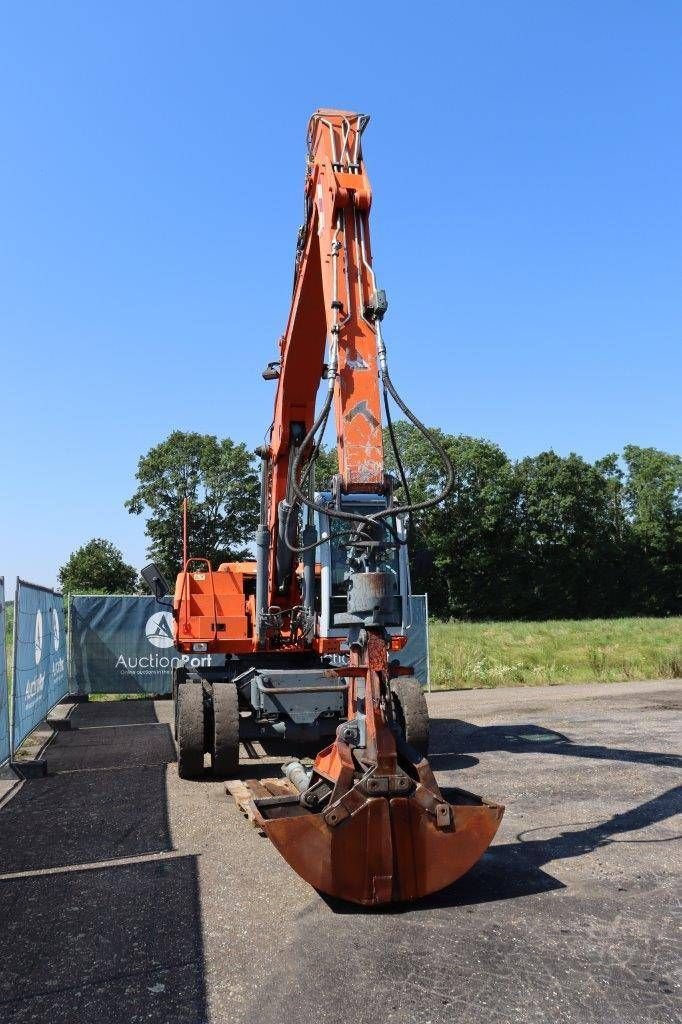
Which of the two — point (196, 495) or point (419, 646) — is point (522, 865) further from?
point (196, 495)

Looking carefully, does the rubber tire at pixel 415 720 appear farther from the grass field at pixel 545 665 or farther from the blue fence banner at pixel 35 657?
the grass field at pixel 545 665

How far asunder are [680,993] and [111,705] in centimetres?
1415

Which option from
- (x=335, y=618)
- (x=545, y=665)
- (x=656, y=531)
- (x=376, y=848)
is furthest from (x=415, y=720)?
(x=656, y=531)

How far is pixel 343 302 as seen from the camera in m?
7.14

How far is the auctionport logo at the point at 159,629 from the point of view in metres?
17.9

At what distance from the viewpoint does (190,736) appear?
9109 mm

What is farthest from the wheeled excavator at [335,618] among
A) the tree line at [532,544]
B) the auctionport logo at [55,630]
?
the tree line at [532,544]

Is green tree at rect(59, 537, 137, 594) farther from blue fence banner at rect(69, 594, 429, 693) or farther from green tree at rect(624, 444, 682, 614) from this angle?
green tree at rect(624, 444, 682, 614)

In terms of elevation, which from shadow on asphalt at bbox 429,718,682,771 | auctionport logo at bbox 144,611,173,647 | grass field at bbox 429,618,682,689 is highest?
auctionport logo at bbox 144,611,173,647

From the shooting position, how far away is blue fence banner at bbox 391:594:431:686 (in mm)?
17891

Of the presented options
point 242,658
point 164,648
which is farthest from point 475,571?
point 242,658

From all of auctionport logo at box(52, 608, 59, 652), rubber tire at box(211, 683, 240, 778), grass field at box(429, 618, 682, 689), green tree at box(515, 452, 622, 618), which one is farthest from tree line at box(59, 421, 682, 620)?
rubber tire at box(211, 683, 240, 778)

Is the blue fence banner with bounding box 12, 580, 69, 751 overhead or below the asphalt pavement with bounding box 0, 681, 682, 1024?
overhead

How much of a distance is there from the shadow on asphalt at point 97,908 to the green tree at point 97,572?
3629cm
